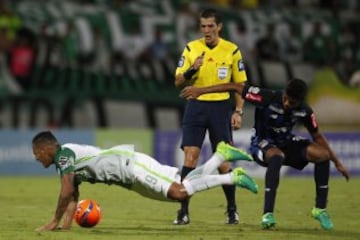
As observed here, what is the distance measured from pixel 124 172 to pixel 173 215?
8.96ft

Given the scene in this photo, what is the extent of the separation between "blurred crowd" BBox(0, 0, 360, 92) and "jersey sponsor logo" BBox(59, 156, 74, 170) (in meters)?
13.3

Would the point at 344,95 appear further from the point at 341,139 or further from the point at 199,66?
the point at 199,66

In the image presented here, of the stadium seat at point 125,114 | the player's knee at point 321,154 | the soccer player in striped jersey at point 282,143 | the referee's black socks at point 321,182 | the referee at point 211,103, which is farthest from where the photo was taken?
the stadium seat at point 125,114

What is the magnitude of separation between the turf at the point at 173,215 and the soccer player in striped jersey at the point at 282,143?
40cm

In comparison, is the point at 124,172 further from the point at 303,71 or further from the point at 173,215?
the point at 303,71

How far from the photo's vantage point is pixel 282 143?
487 inches

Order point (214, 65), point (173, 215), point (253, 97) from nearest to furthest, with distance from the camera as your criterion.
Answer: point (253, 97)
point (214, 65)
point (173, 215)

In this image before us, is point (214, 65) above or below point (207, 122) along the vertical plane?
above

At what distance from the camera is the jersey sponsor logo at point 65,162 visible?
38.3 ft

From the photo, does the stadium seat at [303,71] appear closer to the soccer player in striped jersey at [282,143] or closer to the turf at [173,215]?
the turf at [173,215]

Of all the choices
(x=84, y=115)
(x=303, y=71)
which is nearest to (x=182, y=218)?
(x=84, y=115)

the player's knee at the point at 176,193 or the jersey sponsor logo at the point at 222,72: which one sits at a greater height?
the jersey sponsor logo at the point at 222,72

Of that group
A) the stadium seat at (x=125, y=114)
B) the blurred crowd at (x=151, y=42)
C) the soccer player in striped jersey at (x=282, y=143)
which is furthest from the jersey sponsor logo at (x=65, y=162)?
the stadium seat at (x=125, y=114)

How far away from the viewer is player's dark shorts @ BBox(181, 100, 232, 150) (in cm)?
1309
